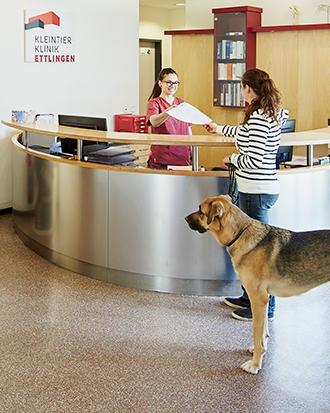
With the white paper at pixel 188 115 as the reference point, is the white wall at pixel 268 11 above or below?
above

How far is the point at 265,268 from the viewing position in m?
3.04

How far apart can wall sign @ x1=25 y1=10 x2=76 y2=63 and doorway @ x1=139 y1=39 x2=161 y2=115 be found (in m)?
4.83

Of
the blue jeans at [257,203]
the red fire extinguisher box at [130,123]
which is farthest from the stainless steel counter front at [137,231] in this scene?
the red fire extinguisher box at [130,123]

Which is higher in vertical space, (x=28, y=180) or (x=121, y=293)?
(x=28, y=180)

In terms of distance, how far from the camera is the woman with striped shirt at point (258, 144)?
339 cm

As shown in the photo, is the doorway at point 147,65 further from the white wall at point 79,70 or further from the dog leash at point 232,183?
the dog leash at point 232,183

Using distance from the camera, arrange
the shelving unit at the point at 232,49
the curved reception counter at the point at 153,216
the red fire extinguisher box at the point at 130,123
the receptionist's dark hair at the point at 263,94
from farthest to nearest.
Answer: the shelving unit at the point at 232,49, the red fire extinguisher box at the point at 130,123, the curved reception counter at the point at 153,216, the receptionist's dark hair at the point at 263,94

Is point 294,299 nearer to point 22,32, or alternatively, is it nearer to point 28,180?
point 28,180

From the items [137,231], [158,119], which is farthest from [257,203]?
[158,119]

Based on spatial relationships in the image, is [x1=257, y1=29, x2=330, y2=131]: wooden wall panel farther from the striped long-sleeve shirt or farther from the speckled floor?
the striped long-sleeve shirt

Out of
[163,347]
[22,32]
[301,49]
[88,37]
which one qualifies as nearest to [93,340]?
[163,347]

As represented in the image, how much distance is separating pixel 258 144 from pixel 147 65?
29.3ft

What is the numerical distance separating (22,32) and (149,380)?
5052 millimetres

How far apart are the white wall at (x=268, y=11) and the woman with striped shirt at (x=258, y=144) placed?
487cm
